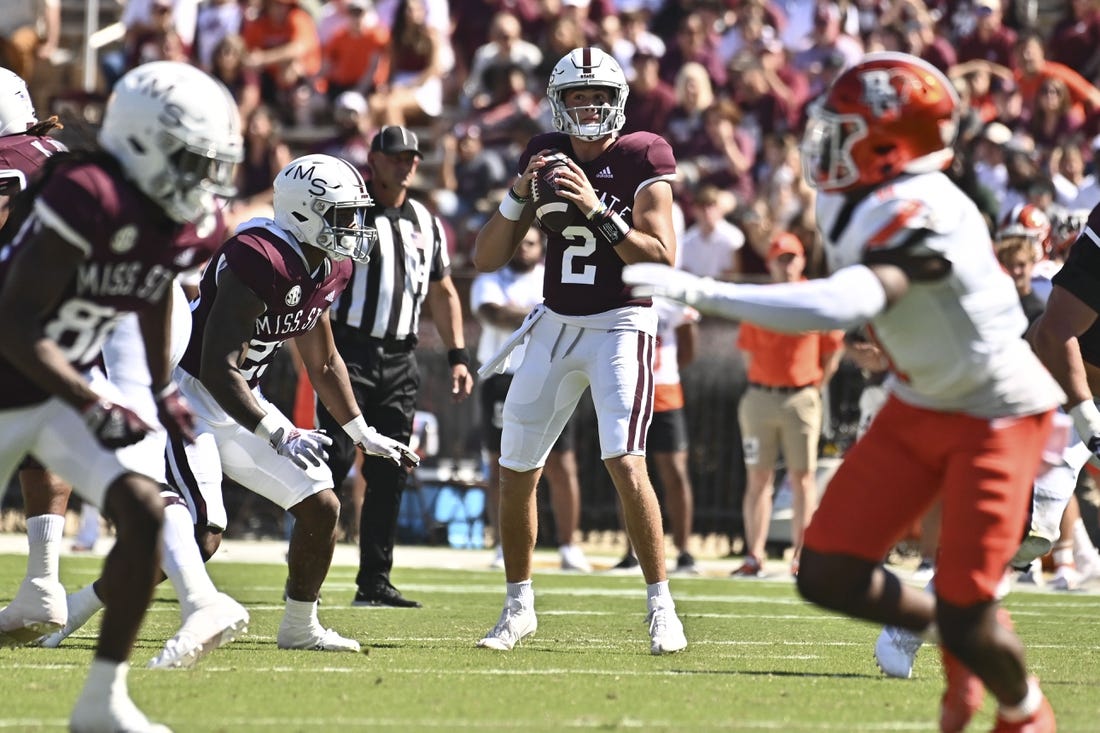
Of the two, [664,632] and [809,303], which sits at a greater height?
[809,303]

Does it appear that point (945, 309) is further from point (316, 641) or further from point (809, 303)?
point (316, 641)

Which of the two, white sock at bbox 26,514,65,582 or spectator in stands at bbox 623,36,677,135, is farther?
spectator in stands at bbox 623,36,677,135

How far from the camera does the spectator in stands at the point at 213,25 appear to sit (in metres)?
15.7

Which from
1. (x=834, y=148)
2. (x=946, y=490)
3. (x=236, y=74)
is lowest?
(x=946, y=490)

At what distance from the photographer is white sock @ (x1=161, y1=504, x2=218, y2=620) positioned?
544cm

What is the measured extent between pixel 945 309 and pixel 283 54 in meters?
12.0

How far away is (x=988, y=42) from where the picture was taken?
1483cm

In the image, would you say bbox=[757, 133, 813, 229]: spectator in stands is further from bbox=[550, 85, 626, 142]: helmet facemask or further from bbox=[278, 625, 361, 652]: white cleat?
bbox=[278, 625, 361, 652]: white cleat

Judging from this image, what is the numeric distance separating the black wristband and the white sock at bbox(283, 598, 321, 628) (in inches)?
65.3

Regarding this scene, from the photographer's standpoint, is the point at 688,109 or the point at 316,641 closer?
the point at 316,641

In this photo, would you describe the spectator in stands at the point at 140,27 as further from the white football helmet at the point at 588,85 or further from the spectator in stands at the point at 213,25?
the white football helmet at the point at 588,85

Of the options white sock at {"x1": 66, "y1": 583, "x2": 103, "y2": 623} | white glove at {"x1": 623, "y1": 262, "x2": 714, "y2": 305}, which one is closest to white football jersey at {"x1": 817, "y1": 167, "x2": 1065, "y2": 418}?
white glove at {"x1": 623, "y1": 262, "x2": 714, "y2": 305}

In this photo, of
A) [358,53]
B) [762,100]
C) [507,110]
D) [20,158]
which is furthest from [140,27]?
[20,158]

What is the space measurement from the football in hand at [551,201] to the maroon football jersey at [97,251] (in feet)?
6.56
